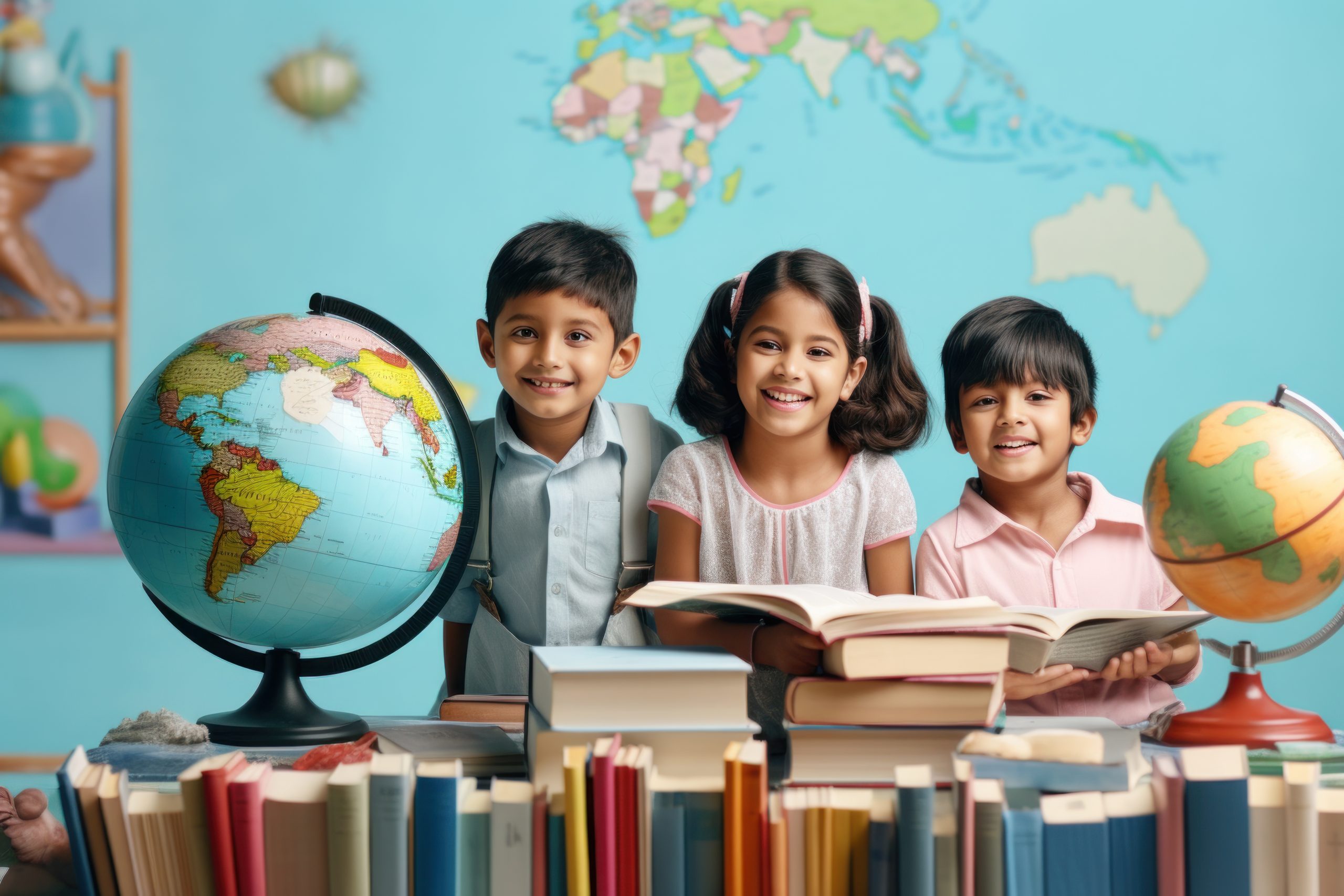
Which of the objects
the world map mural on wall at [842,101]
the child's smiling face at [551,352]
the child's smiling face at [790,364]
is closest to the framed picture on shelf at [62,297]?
the world map mural on wall at [842,101]

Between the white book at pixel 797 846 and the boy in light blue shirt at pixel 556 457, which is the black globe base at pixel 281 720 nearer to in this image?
the boy in light blue shirt at pixel 556 457

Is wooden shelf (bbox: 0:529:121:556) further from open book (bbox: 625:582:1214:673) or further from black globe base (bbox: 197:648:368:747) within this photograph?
open book (bbox: 625:582:1214:673)

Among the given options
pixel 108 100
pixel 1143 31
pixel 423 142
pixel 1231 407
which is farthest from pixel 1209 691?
pixel 108 100

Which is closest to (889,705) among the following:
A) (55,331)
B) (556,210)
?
(556,210)

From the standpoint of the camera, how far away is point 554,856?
83 centimetres

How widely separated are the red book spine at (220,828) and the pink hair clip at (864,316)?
0.88m

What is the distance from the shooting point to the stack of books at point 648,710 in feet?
2.92

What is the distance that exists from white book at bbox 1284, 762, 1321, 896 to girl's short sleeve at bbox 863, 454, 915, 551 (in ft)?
2.08

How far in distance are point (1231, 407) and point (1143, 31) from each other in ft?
8.88

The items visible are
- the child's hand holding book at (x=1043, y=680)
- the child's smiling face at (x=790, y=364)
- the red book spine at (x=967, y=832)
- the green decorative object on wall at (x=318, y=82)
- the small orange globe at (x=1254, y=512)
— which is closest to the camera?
the red book spine at (x=967, y=832)

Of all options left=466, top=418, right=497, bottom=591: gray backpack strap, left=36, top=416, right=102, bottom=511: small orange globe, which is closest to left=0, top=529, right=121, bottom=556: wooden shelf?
left=36, top=416, right=102, bottom=511: small orange globe

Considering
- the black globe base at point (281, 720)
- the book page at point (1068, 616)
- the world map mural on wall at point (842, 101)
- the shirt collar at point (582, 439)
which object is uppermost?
the world map mural on wall at point (842, 101)

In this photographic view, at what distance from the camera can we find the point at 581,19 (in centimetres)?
340

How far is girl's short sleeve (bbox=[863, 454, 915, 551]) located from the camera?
1397 mm
